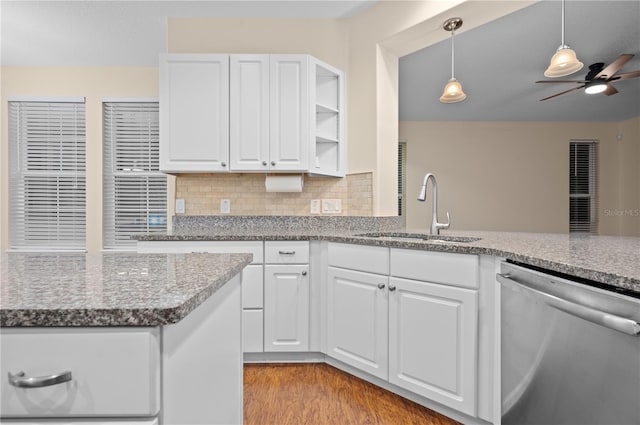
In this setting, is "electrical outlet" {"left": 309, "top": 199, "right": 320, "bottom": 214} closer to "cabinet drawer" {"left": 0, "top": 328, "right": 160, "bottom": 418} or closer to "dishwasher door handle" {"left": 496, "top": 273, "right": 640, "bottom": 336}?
"dishwasher door handle" {"left": 496, "top": 273, "right": 640, "bottom": 336}

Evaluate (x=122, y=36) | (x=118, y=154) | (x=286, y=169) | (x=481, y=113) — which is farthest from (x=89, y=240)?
(x=481, y=113)

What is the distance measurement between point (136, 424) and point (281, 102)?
244cm

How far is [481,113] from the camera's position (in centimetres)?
557

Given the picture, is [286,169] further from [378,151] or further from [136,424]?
[136,424]

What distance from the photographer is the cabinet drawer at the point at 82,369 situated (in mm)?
529

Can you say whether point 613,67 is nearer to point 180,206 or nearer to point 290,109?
point 290,109

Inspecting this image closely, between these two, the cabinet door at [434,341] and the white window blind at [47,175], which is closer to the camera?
the cabinet door at [434,341]

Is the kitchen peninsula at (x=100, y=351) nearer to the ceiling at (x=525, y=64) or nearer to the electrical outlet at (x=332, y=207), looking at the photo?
the electrical outlet at (x=332, y=207)

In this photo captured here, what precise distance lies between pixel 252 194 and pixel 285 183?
336 mm

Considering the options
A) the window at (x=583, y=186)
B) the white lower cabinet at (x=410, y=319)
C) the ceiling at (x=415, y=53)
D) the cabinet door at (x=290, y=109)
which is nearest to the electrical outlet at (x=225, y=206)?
the cabinet door at (x=290, y=109)

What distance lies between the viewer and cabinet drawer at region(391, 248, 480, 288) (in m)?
1.58

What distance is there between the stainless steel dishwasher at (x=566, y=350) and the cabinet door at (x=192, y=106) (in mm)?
2216

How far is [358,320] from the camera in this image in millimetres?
2055

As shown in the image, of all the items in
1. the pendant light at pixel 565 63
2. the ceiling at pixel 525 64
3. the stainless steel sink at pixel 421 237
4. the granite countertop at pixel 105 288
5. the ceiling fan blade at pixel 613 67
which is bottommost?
the stainless steel sink at pixel 421 237
